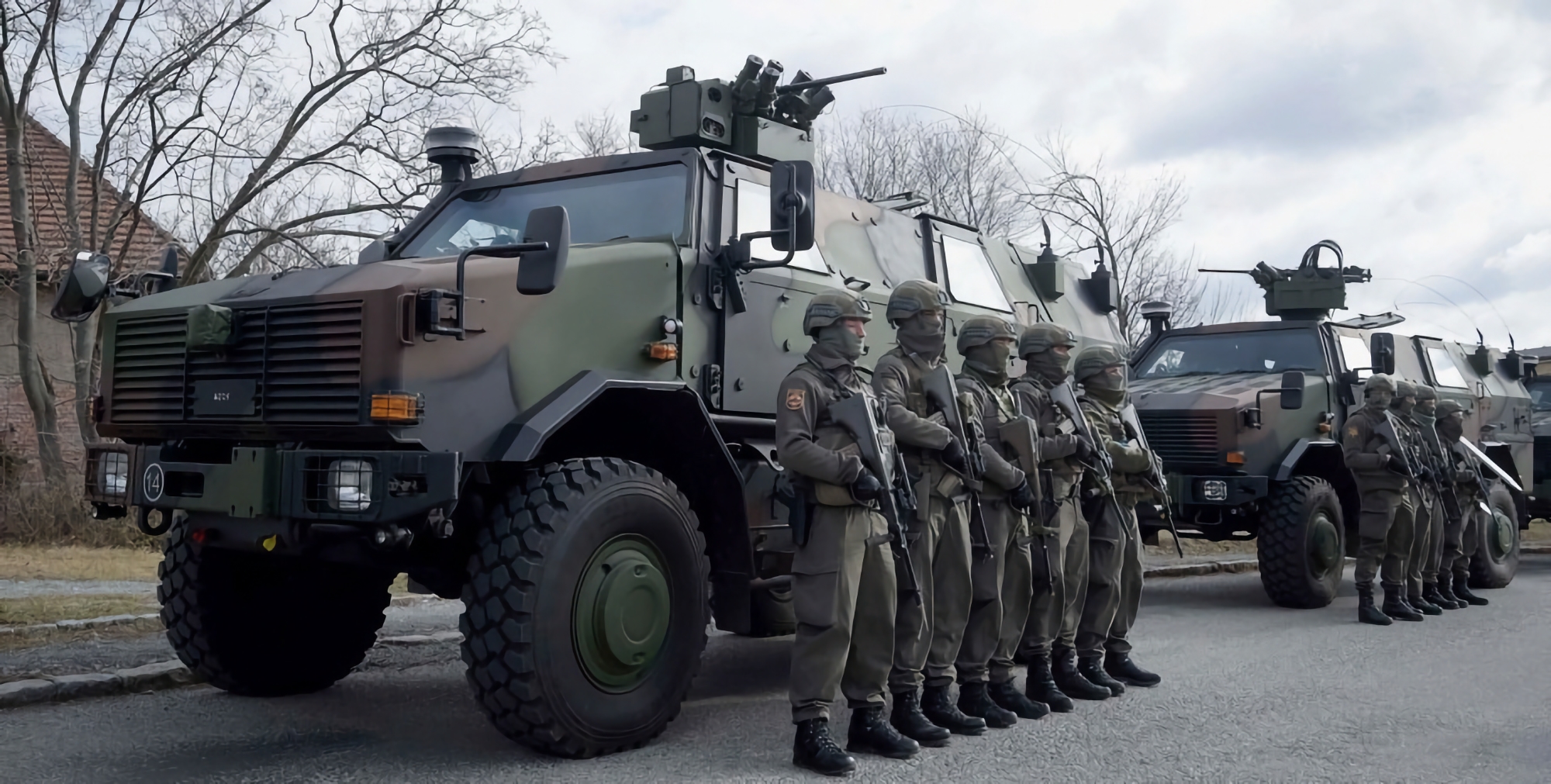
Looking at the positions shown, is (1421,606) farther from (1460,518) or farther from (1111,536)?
(1111,536)

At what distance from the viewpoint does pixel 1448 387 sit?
11.9 metres

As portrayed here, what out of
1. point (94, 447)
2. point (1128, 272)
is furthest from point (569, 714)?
point (1128, 272)

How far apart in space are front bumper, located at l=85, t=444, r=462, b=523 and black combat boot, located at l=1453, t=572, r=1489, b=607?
340 inches

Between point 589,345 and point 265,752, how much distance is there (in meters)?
1.90

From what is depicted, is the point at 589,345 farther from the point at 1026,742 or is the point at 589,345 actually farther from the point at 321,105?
the point at 321,105

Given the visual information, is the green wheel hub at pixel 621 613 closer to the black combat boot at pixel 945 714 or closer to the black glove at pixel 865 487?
the black glove at pixel 865 487

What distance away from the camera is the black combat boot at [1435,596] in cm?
995

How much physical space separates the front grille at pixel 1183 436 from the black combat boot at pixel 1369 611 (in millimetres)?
1290

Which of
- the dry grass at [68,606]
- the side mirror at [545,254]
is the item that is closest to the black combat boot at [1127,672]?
the side mirror at [545,254]

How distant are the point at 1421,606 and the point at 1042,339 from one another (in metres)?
4.67

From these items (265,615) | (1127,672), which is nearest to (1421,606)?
(1127,672)

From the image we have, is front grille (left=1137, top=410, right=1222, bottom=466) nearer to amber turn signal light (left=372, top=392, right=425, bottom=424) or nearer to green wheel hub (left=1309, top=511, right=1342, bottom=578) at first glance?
green wheel hub (left=1309, top=511, right=1342, bottom=578)

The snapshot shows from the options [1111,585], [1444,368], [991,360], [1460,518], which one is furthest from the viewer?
[1444,368]

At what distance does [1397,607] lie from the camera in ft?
30.1
